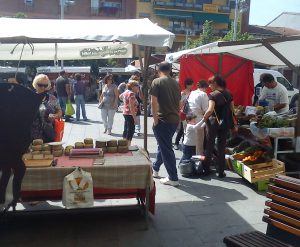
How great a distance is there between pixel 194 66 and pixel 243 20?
43593 millimetres

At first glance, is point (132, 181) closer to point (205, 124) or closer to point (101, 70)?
point (205, 124)

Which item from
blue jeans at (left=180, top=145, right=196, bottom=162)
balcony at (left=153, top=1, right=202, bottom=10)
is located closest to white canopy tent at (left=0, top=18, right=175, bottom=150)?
blue jeans at (left=180, top=145, right=196, bottom=162)

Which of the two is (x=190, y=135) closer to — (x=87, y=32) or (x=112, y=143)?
(x=112, y=143)

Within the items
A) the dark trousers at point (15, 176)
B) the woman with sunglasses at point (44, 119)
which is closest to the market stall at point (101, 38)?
the dark trousers at point (15, 176)

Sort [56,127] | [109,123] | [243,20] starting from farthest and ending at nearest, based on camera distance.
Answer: [243,20] < [109,123] < [56,127]

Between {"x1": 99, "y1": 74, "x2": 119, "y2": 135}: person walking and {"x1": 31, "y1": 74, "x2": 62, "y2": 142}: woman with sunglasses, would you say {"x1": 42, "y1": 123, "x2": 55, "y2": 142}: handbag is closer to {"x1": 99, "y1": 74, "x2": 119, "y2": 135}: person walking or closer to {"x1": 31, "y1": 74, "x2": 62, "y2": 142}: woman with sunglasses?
{"x1": 31, "y1": 74, "x2": 62, "y2": 142}: woman with sunglasses

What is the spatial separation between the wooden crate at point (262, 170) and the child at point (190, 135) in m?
1.05

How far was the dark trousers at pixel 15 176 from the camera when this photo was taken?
3410 mm

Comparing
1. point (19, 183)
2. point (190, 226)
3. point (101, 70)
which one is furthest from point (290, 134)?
point (101, 70)

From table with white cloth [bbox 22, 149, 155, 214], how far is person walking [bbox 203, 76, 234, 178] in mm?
2136

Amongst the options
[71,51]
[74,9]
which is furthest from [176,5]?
[71,51]

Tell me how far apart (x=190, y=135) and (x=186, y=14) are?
140 feet

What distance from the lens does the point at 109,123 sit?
11070mm

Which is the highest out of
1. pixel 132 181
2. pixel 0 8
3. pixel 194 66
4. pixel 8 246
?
pixel 0 8
